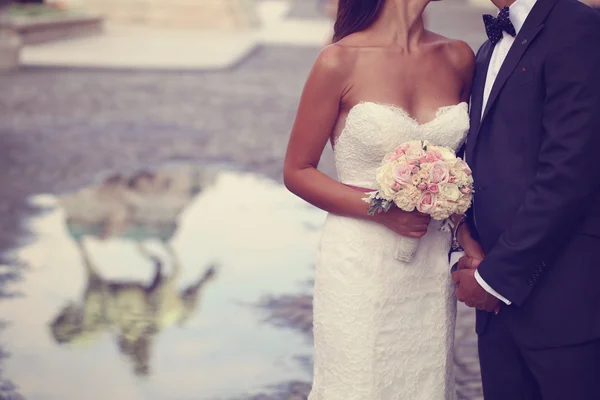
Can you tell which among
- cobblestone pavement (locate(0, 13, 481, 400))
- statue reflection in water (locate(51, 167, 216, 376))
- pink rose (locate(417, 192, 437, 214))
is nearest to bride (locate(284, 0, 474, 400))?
pink rose (locate(417, 192, 437, 214))

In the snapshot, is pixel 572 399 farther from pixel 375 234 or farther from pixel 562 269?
pixel 375 234

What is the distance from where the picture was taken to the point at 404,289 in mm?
3451

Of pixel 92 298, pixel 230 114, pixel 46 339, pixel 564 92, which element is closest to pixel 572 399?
pixel 564 92

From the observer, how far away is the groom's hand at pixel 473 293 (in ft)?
10.3

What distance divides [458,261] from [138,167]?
8.18 meters

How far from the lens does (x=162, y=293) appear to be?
691 cm

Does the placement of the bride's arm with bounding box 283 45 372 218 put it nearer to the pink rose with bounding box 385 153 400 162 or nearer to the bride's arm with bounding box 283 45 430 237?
the bride's arm with bounding box 283 45 430 237

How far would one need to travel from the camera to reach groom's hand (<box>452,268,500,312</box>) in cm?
313

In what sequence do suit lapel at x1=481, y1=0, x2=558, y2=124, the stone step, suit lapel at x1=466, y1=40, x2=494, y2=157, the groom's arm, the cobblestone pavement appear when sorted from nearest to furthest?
the groom's arm → suit lapel at x1=481, y1=0, x2=558, y2=124 → suit lapel at x1=466, y1=40, x2=494, y2=157 → the cobblestone pavement → the stone step

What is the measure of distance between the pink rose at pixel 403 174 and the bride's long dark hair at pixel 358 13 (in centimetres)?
61

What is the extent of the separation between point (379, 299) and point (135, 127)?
422 inches

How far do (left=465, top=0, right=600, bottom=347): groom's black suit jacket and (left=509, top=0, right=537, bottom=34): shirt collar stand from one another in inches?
1.4

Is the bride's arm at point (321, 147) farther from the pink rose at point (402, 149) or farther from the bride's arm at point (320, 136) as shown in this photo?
the pink rose at point (402, 149)

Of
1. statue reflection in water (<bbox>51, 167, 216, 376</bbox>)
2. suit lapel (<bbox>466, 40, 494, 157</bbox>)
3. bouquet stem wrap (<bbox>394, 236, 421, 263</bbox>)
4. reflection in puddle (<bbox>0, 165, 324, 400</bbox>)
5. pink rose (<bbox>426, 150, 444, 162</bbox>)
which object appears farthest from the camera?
statue reflection in water (<bbox>51, 167, 216, 376</bbox>)
